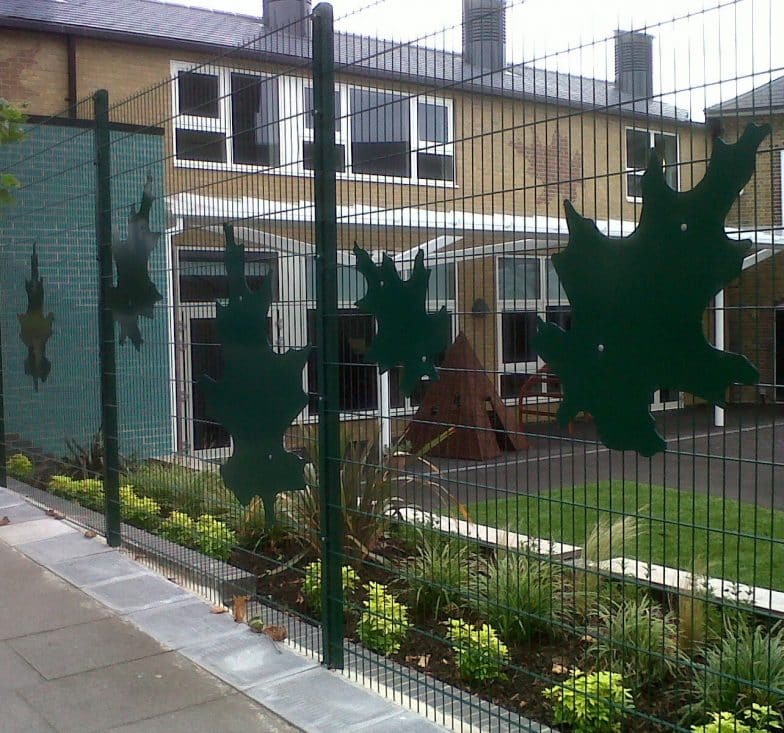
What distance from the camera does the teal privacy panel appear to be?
23.2 feet

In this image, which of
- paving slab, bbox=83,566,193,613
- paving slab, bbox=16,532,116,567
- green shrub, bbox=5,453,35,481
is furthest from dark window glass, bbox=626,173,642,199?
green shrub, bbox=5,453,35,481

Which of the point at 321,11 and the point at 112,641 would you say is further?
the point at 112,641

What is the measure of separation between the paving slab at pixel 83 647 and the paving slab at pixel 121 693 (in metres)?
0.12

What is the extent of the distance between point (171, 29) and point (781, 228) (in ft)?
45.8

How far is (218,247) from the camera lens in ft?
19.4

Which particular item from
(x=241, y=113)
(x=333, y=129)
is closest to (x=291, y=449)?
(x=333, y=129)

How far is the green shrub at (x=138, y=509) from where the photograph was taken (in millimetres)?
7688

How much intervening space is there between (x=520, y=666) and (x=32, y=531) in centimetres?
504

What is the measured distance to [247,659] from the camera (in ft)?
16.8

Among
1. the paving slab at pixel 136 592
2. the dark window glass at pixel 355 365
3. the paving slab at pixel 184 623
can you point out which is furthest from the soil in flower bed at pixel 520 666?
the dark window glass at pixel 355 365

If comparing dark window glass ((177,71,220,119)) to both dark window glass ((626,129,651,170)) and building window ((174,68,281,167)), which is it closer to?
building window ((174,68,281,167))

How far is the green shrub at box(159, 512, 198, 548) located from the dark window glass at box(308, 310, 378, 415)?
7.24 feet

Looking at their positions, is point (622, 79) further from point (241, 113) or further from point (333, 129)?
point (241, 113)

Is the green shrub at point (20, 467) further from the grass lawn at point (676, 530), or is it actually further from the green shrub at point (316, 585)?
the green shrub at point (316, 585)
